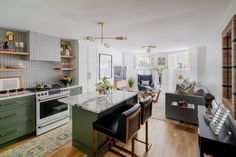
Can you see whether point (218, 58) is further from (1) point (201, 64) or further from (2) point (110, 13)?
(1) point (201, 64)

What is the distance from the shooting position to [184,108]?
11.0ft

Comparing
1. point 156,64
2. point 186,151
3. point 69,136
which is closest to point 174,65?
point 156,64

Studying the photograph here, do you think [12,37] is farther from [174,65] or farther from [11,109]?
[174,65]

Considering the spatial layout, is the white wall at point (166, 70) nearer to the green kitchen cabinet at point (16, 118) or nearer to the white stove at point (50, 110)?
the white stove at point (50, 110)

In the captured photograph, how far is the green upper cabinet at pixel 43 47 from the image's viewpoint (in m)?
3.07

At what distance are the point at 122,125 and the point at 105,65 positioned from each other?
4131mm

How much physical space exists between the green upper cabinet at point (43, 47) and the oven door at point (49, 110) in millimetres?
1055

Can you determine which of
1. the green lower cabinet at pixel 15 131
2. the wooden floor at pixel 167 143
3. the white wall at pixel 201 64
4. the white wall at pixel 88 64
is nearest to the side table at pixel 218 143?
the wooden floor at pixel 167 143

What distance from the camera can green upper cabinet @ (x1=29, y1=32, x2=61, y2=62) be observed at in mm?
3074

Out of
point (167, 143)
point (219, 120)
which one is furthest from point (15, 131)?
point (219, 120)

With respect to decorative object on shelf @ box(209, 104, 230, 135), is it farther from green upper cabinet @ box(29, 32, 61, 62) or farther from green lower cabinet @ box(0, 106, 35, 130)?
green upper cabinet @ box(29, 32, 61, 62)

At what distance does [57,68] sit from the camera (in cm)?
383

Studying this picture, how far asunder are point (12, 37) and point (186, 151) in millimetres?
4205

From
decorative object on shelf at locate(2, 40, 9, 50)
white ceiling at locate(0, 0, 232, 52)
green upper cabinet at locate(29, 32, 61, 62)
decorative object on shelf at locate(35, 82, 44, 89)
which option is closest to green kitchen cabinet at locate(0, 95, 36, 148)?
decorative object on shelf at locate(35, 82, 44, 89)
